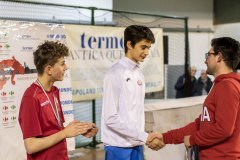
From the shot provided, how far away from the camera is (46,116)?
264 centimetres

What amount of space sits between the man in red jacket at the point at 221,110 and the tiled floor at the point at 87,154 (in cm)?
366

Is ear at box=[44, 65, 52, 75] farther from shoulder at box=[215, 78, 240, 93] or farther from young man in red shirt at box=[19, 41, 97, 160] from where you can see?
shoulder at box=[215, 78, 240, 93]

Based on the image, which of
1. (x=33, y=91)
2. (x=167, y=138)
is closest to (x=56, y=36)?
(x=167, y=138)

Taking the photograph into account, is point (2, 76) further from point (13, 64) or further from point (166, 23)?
point (166, 23)

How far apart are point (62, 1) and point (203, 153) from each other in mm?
6648

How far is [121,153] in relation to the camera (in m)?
3.29

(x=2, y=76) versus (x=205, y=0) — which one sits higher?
(x=205, y=0)

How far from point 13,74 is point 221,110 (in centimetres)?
293

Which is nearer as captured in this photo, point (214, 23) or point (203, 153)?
point (203, 153)

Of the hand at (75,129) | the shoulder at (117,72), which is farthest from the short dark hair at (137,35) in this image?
the hand at (75,129)

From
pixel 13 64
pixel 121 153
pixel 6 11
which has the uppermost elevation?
pixel 6 11

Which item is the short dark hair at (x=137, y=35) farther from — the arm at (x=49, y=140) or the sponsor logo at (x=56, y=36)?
the sponsor logo at (x=56, y=36)

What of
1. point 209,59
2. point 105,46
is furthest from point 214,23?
point 209,59

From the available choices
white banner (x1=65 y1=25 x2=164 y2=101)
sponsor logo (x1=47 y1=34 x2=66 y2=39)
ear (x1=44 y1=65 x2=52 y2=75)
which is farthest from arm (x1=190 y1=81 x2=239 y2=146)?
white banner (x1=65 y1=25 x2=164 y2=101)
